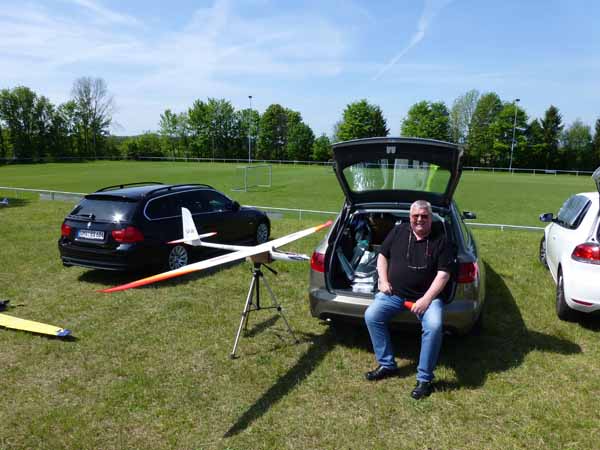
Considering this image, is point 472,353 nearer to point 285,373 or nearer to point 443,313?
point 443,313

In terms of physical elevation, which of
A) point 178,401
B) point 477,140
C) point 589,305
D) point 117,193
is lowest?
point 178,401

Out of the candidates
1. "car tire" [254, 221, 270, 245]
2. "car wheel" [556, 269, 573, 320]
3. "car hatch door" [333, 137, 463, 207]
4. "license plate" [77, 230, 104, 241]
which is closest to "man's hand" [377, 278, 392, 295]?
"car hatch door" [333, 137, 463, 207]

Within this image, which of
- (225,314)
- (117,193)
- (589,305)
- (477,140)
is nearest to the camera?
(589,305)

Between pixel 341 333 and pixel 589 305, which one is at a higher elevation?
pixel 589 305

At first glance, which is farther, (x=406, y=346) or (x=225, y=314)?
(x=225, y=314)

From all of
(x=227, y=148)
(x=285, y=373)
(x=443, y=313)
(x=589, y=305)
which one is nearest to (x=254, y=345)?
(x=285, y=373)

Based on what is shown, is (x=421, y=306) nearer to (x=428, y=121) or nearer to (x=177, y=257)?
(x=177, y=257)

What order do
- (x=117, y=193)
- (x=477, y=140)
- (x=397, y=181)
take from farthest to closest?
(x=477, y=140) → (x=117, y=193) → (x=397, y=181)

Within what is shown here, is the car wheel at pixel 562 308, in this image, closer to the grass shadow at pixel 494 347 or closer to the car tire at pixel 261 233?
the grass shadow at pixel 494 347

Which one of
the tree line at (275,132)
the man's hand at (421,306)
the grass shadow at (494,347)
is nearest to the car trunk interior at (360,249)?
the man's hand at (421,306)

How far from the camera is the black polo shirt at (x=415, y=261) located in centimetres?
365

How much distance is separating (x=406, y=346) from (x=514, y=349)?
109 cm

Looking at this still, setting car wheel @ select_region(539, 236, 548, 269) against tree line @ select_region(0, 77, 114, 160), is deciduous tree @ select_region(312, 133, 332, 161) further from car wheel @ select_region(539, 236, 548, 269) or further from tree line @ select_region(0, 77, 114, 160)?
car wheel @ select_region(539, 236, 548, 269)

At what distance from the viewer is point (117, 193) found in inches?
267
